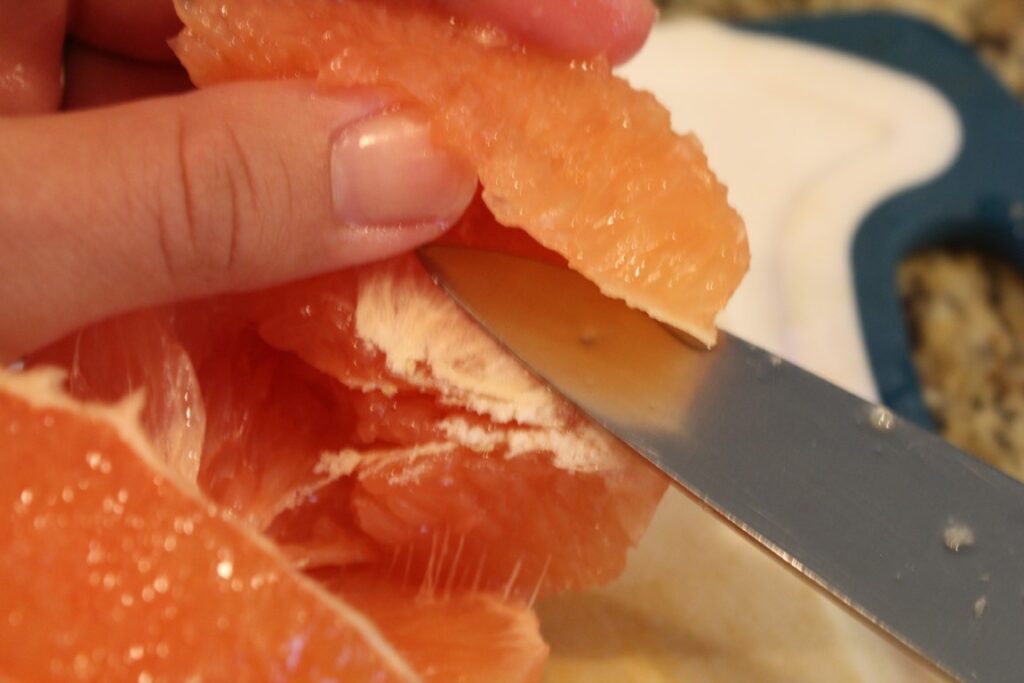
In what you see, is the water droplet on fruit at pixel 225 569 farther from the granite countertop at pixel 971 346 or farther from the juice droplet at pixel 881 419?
the granite countertop at pixel 971 346

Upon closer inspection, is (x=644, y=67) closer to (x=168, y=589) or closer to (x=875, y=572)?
(x=875, y=572)

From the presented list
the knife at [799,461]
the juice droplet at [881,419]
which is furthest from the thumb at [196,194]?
the juice droplet at [881,419]

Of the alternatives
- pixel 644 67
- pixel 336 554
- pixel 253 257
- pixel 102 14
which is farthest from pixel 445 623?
pixel 644 67

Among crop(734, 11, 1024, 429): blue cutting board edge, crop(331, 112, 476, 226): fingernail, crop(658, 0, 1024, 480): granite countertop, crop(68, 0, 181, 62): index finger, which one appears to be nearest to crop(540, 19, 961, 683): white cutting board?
crop(734, 11, 1024, 429): blue cutting board edge

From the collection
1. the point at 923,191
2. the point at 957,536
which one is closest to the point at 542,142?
the point at 957,536

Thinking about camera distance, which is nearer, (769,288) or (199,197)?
(199,197)

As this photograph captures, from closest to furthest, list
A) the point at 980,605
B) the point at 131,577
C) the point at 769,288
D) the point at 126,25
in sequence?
the point at 131,577
the point at 980,605
the point at 126,25
the point at 769,288

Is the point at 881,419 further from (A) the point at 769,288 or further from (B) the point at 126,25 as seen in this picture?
(B) the point at 126,25
